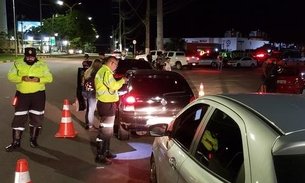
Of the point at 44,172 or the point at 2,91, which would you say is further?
the point at 2,91

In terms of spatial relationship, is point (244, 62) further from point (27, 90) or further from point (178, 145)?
point (178, 145)

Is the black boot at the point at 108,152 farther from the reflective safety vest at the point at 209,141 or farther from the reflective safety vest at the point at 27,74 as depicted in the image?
the reflective safety vest at the point at 209,141

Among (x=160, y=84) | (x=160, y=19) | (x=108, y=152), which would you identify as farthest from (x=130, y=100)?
(x=160, y=19)

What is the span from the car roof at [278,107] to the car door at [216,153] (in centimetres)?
18

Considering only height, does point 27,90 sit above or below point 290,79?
above

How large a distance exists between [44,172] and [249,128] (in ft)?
14.8

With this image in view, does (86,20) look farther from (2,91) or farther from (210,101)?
(210,101)

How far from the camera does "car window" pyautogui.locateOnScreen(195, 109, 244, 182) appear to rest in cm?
271

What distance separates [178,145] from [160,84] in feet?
15.6

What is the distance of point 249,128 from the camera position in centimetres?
261

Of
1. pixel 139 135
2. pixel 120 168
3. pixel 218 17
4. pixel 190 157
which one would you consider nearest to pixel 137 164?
pixel 120 168

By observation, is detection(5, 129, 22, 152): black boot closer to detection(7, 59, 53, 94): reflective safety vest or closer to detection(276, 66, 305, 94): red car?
detection(7, 59, 53, 94): reflective safety vest

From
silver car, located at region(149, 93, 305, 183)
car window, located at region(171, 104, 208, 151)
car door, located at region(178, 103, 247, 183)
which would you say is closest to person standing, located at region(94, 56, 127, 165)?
car window, located at region(171, 104, 208, 151)

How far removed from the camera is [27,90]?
25.0 ft
